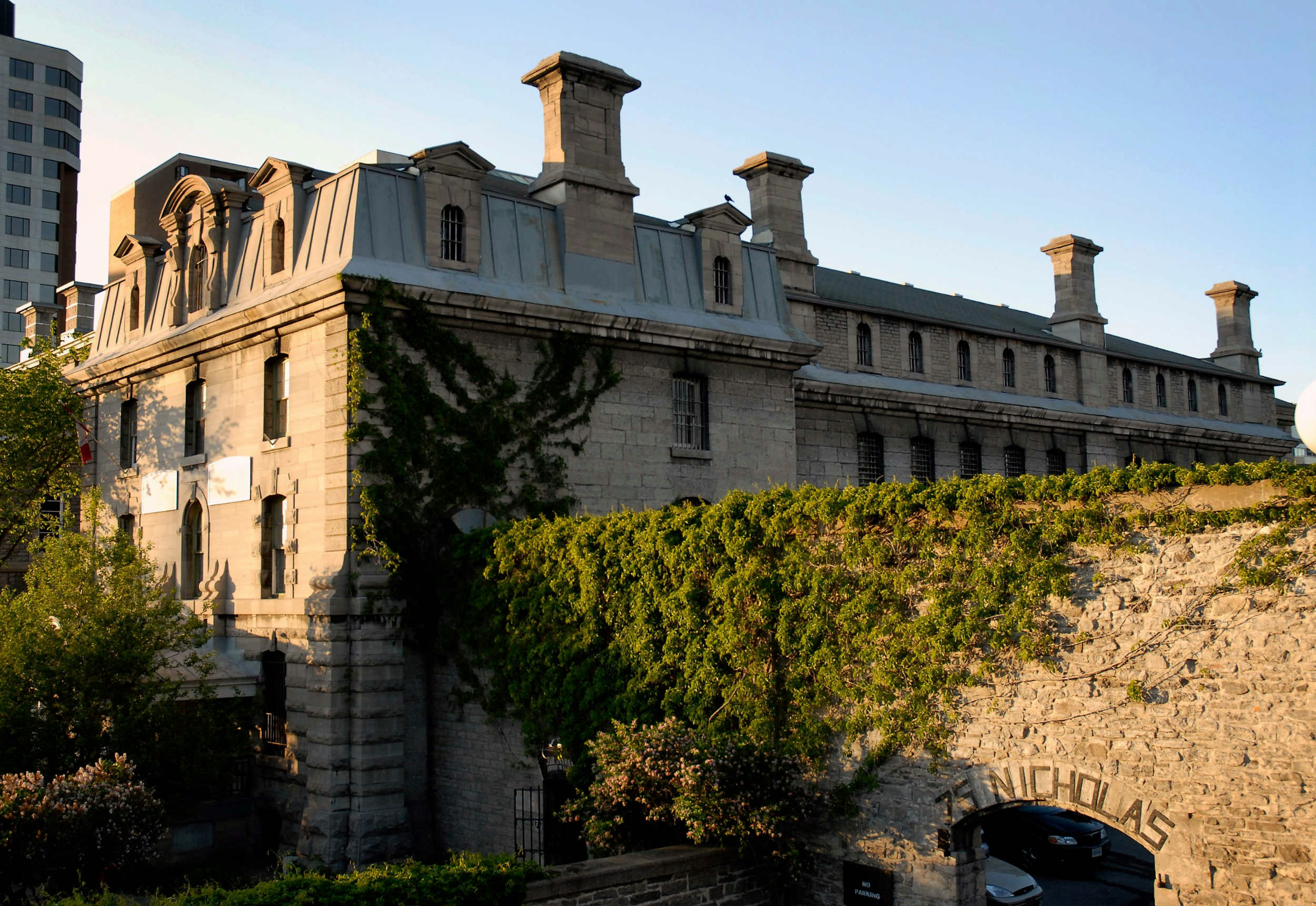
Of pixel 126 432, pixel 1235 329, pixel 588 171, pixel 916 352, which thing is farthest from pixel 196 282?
pixel 1235 329

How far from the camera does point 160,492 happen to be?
27.3m

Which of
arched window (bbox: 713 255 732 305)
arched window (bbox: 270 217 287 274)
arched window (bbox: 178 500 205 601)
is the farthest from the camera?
arched window (bbox: 713 255 732 305)

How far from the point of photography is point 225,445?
24906 millimetres

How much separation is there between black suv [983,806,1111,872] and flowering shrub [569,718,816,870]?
10.2 m

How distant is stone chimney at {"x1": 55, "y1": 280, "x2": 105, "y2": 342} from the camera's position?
36.2 metres

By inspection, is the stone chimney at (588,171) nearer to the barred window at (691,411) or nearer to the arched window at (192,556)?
the barred window at (691,411)

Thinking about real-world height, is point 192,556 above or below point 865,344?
below

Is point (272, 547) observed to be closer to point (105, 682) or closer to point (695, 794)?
point (105, 682)

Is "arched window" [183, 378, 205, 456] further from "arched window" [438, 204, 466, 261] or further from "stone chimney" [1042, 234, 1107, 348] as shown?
"stone chimney" [1042, 234, 1107, 348]

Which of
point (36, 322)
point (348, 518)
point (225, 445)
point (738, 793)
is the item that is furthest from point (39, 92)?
point (738, 793)

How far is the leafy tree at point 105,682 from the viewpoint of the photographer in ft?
65.5

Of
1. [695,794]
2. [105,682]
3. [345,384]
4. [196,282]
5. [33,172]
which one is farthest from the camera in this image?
[33,172]

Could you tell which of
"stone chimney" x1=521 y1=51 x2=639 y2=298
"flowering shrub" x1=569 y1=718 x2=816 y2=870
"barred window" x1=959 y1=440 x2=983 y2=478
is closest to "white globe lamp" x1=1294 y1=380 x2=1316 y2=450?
"flowering shrub" x1=569 y1=718 x2=816 y2=870

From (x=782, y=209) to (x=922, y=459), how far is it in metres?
8.11
